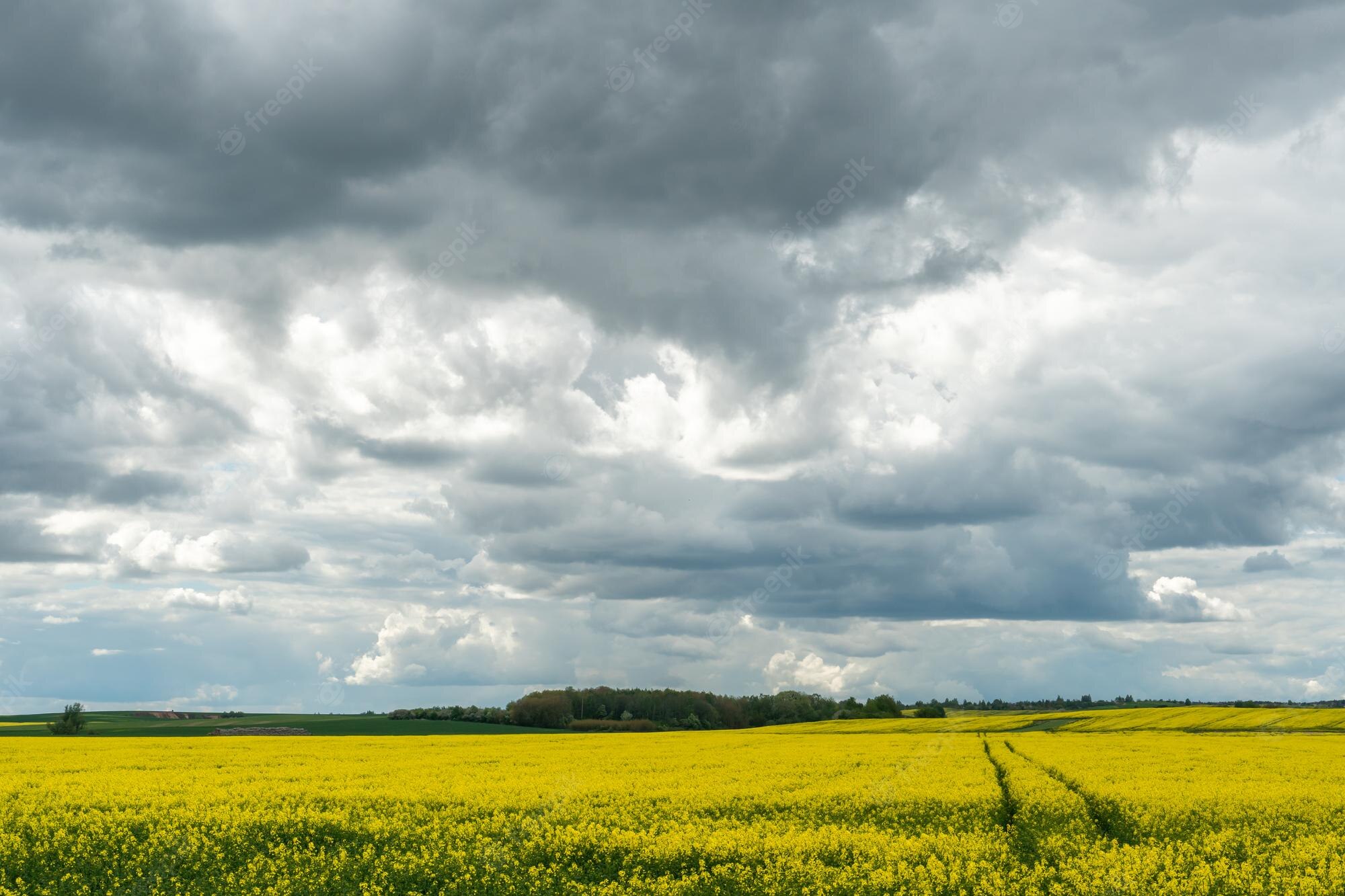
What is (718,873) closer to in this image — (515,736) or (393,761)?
(393,761)

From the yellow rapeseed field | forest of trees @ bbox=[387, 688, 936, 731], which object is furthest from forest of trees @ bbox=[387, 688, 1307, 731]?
the yellow rapeseed field

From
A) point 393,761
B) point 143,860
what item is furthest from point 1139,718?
point 143,860

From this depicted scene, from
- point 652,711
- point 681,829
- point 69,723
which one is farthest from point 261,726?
point 681,829

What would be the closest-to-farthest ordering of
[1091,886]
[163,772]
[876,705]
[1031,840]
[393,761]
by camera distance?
1. [1091,886]
2. [1031,840]
3. [163,772]
4. [393,761]
5. [876,705]

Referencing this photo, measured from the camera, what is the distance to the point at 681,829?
2314 centimetres

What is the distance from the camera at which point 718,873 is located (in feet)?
64.8

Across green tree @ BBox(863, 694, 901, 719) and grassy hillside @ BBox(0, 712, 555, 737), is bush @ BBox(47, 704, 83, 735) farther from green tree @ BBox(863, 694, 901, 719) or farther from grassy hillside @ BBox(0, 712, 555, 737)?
green tree @ BBox(863, 694, 901, 719)

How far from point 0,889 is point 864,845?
63.4 ft

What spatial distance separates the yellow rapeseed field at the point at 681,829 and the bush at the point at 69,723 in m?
69.9

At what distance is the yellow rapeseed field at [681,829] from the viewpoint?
19.3m

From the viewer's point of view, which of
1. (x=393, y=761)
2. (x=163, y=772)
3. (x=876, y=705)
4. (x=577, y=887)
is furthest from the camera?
(x=876, y=705)

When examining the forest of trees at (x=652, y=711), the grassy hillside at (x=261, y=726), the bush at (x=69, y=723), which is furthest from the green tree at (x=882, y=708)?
the bush at (x=69, y=723)

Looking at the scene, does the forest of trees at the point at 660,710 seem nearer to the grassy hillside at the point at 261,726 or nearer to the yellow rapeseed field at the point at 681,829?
the grassy hillside at the point at 261,726

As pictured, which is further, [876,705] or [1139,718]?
[876,705]
